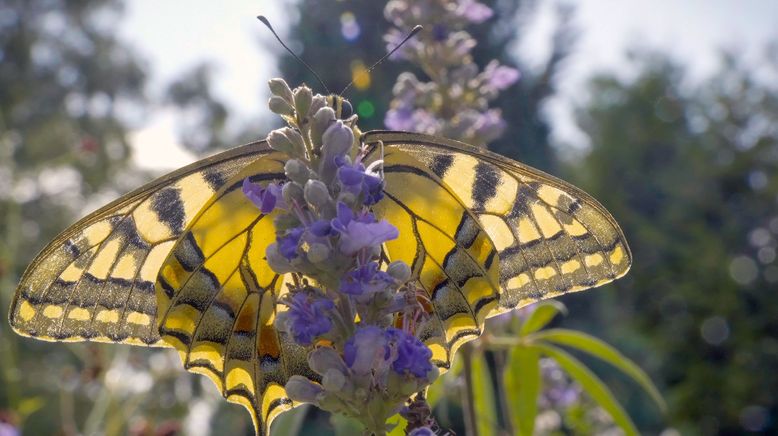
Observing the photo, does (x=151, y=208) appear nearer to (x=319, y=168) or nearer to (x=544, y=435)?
(x=319, y=168)

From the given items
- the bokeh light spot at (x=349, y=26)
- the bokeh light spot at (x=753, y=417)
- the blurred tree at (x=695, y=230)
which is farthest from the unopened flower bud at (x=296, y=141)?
the bokeh light spot at (x=753, y=417)

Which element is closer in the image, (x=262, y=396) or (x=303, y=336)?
(x=303, y=336)

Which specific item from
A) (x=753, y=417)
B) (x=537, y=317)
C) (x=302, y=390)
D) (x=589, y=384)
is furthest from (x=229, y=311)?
(x=753, y=417)

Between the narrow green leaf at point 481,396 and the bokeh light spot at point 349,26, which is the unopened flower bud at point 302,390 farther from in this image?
the bokeh light spot at point 349,26

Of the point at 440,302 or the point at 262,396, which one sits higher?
the point at 440,302

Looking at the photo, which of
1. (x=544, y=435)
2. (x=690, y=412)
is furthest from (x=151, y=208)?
(x=690, y=412)

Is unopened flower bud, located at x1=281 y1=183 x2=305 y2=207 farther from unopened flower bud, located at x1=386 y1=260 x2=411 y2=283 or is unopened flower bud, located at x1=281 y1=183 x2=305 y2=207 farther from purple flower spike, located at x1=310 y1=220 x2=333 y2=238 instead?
unopened flower bud, located at x1=386 y1=260 x2=411 y2=283

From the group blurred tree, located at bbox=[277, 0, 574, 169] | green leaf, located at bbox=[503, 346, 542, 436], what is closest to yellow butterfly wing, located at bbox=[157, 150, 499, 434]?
green leaf, located at bbox=[503, 346, 542, 436]
